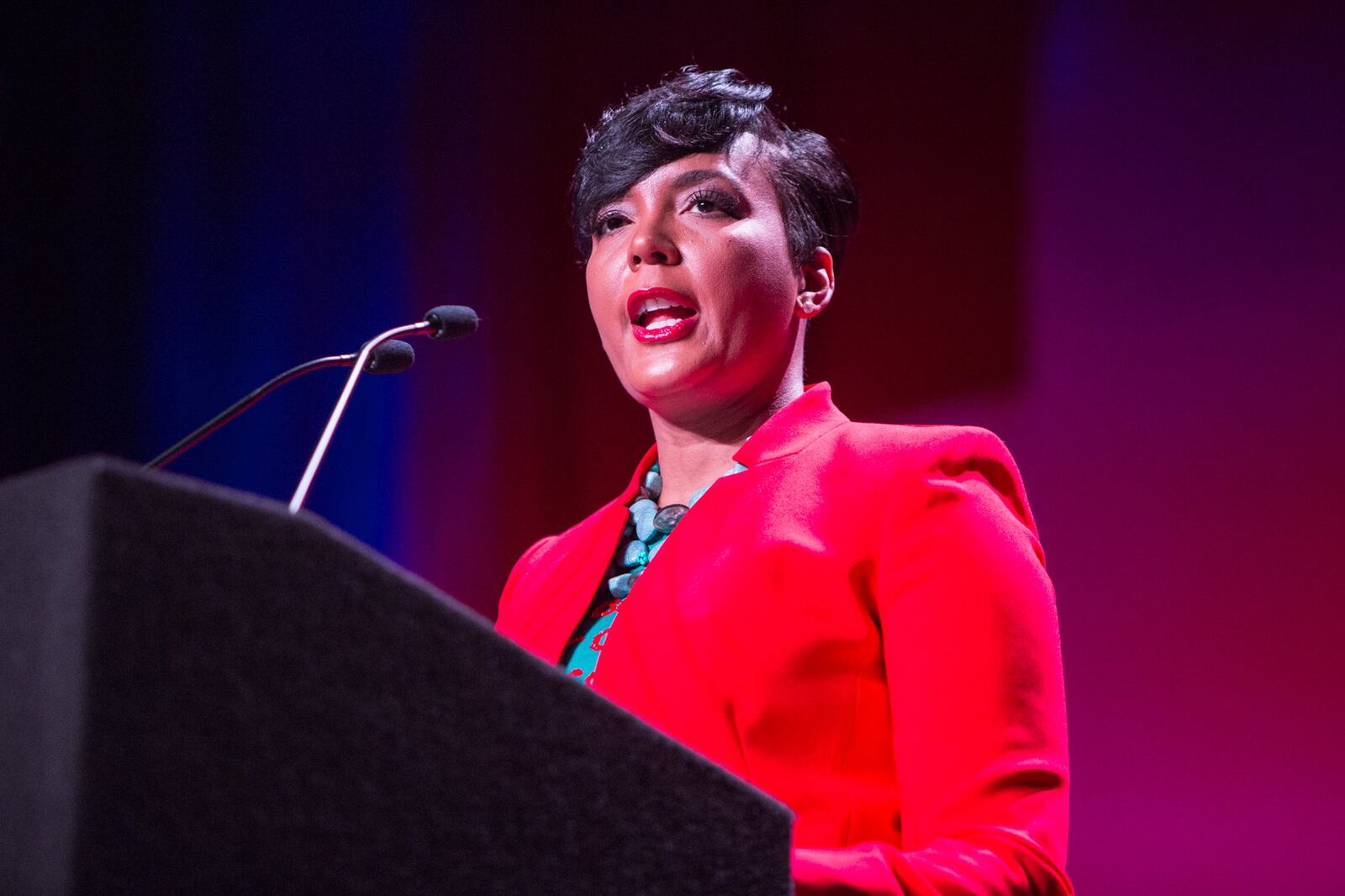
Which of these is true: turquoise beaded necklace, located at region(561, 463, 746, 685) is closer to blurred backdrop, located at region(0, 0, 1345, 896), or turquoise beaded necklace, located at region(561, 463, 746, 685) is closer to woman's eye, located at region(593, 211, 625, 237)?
woman's eye, located at region(593, 211, 625, 237)

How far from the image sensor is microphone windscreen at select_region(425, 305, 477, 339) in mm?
1423

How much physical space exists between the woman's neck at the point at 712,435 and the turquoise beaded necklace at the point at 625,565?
3 centimetres

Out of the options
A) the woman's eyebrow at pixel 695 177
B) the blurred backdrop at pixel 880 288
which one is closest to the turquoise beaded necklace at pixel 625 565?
the woman's eyebrow at pixel 695 177

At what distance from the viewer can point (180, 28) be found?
2727 millimetres

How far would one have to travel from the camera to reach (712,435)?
1542 millimetres

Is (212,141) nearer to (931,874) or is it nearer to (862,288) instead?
(862,288)

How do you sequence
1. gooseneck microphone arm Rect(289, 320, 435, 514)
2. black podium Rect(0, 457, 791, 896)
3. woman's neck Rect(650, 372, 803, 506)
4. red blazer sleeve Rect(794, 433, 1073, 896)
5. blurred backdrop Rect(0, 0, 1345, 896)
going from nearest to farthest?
black podium Rect(0, 457, 791, 896)
red blazer sleeve Rect(794, 433, 1073, 896)
gooseneck microphone arm Rect(289, 320, 435, 514)
woman's neck Rect(650, 372, 803, 506)
blurred backdrop Rect(0, 0, 1345, 896)

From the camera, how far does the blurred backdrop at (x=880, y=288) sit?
203cm

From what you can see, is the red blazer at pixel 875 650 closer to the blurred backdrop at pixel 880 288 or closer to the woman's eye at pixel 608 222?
the woman's eye at pixel 608 222

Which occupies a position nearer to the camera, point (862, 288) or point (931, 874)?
point (931, 874)

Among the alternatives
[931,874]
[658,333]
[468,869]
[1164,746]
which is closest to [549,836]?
[468,869]

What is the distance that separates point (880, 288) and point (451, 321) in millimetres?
1202

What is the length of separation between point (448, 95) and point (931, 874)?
2322mm

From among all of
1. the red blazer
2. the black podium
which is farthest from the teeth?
the black podium
